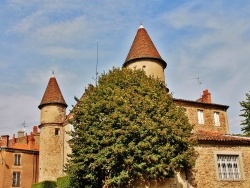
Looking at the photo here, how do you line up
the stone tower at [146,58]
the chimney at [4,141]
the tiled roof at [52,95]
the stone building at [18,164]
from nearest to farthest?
the stone tower at [146,58] < the tiled roof at [52,95] < the stone building at [18,164] < the chimney at [4,141]

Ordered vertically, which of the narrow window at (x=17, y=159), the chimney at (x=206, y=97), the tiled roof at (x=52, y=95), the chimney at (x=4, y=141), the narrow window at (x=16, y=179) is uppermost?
the tiled roof at (x=52, y=95)

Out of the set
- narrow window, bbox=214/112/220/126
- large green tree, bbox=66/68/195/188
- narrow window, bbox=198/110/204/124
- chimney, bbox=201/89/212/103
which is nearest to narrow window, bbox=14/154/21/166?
large green tree, bbox=66/68/195/188

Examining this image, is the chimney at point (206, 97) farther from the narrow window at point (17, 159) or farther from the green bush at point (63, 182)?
the narrow window at point (17, 159)

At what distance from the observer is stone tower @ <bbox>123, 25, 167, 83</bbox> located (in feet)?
103

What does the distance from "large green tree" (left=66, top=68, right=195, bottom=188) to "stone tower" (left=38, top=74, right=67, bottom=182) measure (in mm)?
16798

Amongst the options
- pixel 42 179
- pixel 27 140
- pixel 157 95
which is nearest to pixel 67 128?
pixel 42 179

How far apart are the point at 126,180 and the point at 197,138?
220 inches

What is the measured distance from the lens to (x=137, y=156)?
2022 centimetres

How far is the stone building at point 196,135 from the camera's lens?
22.7 meters

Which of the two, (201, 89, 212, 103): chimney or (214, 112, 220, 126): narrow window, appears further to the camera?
(201, 89, 212, 103): chimney

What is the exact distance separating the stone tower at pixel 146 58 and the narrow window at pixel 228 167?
34.0 feet

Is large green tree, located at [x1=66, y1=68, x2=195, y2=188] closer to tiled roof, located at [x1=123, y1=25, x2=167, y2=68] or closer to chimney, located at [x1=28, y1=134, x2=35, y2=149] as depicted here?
tiled roof, located at [x1=123, y1=25, x2=167, y2=68]

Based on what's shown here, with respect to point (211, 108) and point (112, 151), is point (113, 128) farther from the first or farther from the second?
point (211, 108)

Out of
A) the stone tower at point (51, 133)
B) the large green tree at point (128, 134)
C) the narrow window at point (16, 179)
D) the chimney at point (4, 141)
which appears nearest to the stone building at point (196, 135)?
the stone tower at point (51, 133)
